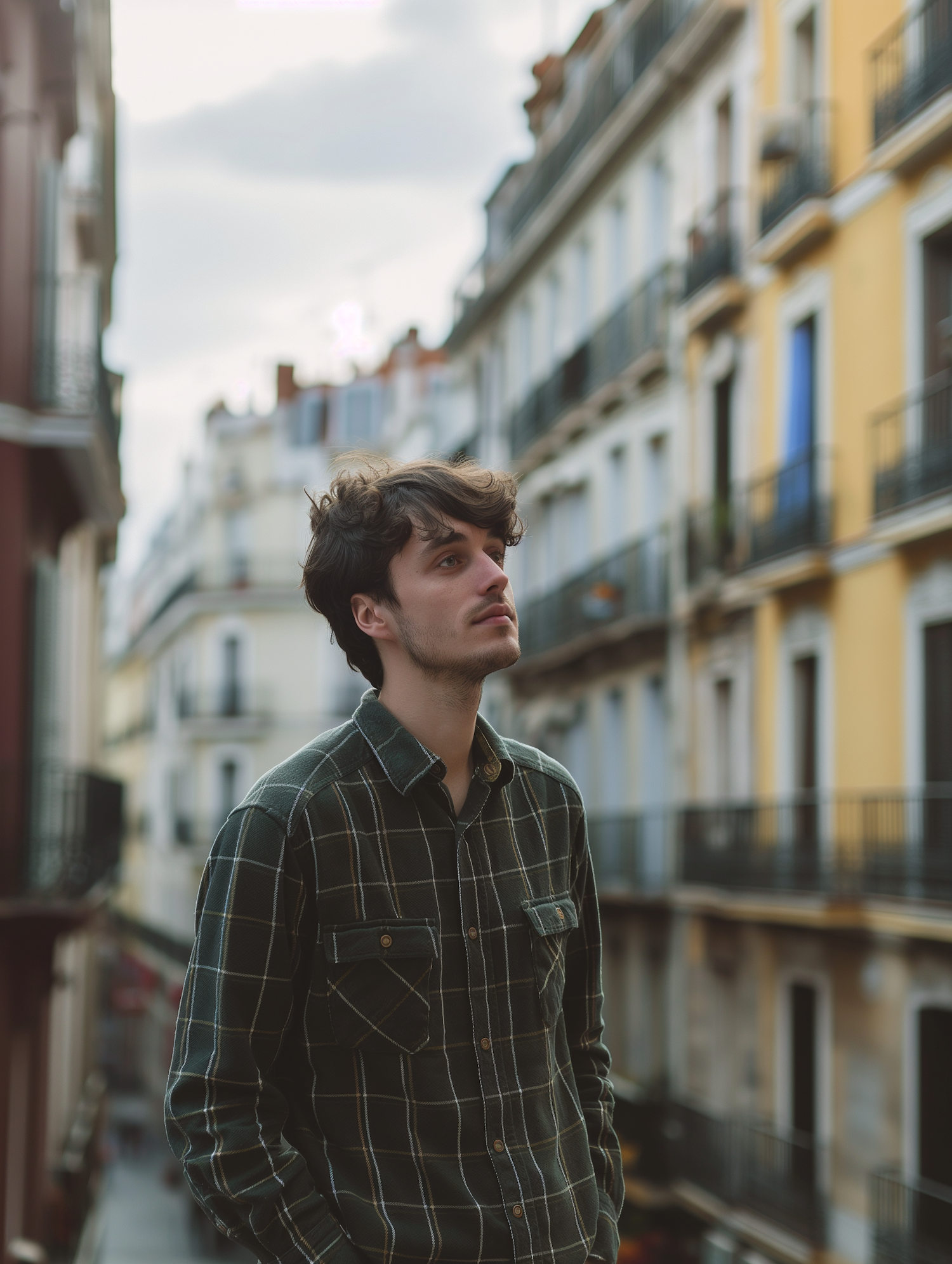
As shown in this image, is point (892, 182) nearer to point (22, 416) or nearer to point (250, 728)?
point (22, 416)

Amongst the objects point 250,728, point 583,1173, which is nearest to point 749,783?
point 583,1173

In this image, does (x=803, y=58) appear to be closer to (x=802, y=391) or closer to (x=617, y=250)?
(x=802, y=391)

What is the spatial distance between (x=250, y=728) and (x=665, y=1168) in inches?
1148

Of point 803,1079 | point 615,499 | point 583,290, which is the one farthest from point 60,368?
point 583,290

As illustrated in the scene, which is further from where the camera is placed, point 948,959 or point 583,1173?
point 948,959

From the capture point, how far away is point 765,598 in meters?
19.0

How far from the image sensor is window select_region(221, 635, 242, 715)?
48938mm

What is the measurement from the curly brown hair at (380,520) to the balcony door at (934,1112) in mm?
12797

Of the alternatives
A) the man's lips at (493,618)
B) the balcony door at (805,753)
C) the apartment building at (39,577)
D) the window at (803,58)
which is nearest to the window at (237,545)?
the apartment building at (39,577)

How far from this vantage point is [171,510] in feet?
213

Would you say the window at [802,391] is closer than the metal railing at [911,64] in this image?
No

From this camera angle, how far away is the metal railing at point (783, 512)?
55.8 ft

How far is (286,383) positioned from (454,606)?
51928 mm

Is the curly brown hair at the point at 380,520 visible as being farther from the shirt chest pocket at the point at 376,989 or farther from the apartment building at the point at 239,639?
the apartment building at the point at 239,639
